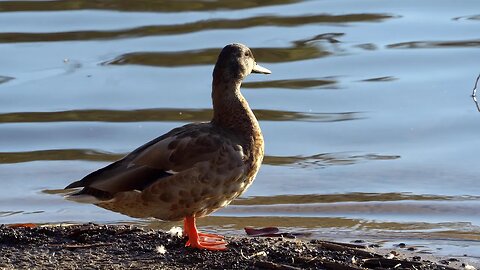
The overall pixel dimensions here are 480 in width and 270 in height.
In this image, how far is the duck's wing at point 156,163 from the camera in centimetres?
620

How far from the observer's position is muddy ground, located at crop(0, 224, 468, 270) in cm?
591

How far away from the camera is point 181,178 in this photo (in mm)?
6195

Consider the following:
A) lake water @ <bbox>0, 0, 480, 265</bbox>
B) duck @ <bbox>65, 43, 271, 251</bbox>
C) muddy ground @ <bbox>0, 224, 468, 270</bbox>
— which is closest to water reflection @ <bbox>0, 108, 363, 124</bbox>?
lake water @ <bbox>0, 0, 480, 265</bbox>

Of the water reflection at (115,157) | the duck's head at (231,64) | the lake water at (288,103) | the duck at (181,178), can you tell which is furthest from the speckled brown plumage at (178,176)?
the water reflection at (115,157)

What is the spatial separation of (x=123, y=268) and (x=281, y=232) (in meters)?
1.51

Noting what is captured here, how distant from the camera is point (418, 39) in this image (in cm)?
1131

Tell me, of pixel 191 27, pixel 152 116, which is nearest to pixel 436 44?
pixel 191 27

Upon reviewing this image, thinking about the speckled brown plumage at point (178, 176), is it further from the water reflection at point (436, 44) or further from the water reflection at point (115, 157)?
the water reflection at point (436, 44)

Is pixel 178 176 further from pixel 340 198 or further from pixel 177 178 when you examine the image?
pixel 340 198

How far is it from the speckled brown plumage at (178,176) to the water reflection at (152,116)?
3.20 metres

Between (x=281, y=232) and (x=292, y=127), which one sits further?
(x=292, y=127)

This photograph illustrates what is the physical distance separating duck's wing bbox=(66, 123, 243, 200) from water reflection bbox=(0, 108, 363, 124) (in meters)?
3.23

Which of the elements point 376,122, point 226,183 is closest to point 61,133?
point 376,122

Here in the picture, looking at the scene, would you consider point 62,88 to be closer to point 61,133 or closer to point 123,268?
point 61,133
